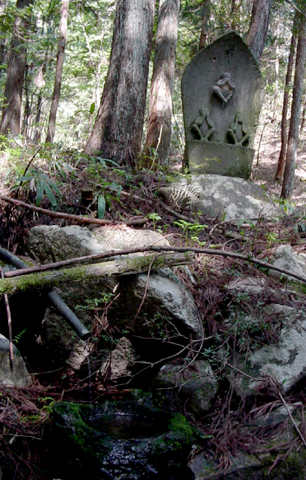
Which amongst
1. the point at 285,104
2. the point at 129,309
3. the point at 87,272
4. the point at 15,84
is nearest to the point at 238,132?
the point at 129,309

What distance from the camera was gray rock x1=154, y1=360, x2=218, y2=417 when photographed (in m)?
2.89

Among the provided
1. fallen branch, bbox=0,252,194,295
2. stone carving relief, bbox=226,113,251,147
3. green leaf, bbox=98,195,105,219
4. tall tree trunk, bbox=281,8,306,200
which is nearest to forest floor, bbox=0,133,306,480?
green leaf, bbox=98,195,105,219

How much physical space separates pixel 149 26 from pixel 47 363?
5.55 metres

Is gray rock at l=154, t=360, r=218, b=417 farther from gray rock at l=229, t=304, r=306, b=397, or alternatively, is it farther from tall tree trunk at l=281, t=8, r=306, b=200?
tall tree trunk at l=281, t=8, r=306, b=200

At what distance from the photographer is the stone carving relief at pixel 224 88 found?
644 cm

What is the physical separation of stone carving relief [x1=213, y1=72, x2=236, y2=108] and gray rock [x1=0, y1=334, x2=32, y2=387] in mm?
5188

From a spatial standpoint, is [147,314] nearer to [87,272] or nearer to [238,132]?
[87,272]

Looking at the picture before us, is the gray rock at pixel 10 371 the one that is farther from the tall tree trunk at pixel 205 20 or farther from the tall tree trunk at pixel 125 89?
the tall tree trunk at pixel 205 20

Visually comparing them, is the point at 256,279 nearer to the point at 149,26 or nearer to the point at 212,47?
the point at 212,47

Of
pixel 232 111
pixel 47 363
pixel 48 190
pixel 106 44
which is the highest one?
pixel 106 44

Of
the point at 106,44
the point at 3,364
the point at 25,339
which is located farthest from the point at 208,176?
the point at 106,44

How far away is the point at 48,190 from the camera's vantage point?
4238 millimetres

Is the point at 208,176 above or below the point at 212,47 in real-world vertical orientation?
below

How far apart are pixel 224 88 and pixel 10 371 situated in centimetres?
549
